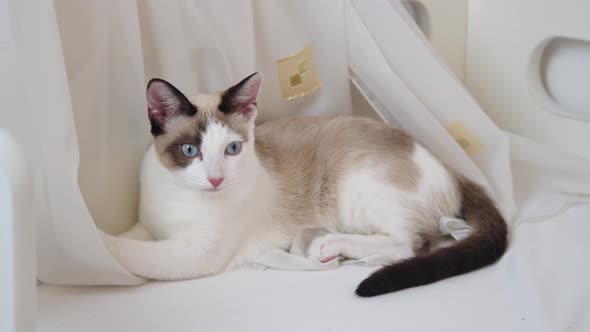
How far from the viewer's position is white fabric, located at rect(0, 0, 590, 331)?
3.89ft

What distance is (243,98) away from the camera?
4.61 ft

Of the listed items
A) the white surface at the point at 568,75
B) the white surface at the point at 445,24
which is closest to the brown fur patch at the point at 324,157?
the white surface at the point at 445,24

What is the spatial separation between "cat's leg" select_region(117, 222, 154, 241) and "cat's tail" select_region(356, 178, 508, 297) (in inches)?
20.7

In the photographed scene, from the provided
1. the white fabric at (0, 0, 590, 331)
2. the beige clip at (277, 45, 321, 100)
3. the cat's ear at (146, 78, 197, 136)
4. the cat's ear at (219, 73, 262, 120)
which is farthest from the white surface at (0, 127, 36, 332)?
the beige clip at (277, 45, 321, 100)

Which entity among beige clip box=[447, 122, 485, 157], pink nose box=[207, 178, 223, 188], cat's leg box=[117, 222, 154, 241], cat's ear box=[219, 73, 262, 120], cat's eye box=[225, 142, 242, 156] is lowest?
cat's leg box=[117, 222, 154, 241]

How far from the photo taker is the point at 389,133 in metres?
1.64

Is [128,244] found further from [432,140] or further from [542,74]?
[542,74]

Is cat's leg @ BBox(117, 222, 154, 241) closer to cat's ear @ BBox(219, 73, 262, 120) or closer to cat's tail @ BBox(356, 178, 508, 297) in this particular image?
cat's ear @ BBox(219, 73, 262, 120)

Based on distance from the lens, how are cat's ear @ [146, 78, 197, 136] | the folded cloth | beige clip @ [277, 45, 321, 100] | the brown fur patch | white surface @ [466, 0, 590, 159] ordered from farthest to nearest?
white surface @ [466, 0, 590, 159]
beige clip @ [277, 45, 321, 100]
the brown fur patch
the folded cloth
cat's ear @ [146, 78, 197, 136]

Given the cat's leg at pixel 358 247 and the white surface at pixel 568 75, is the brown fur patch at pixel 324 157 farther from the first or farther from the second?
the white surface at pixel 568 75

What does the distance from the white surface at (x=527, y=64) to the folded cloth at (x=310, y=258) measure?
2.09ft

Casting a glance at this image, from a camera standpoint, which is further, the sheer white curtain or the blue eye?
the blue eye

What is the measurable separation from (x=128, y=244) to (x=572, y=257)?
1009mm

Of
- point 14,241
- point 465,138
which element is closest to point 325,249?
point 465,138
